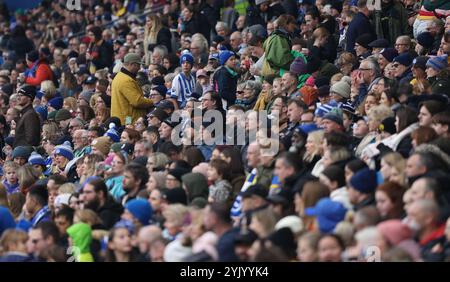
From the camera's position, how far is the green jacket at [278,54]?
17.9 metres

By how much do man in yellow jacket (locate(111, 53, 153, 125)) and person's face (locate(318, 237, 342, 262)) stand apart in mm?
8174

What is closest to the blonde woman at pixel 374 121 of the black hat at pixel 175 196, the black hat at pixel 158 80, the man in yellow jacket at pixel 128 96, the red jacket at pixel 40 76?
the black hat at pixel 175 196

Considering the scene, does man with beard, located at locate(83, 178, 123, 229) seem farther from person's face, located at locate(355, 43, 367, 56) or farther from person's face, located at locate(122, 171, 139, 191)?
person's face, located at locate(355, 43, 367, 56)

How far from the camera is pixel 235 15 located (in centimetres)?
2345

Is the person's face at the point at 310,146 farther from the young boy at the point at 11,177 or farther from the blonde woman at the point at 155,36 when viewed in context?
the blonde woman at the point at 155,36

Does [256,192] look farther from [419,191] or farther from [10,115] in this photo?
[10,115]

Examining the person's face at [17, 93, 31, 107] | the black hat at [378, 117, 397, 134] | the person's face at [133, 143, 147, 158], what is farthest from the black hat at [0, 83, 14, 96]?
the black hat at [378, 117, 397, 134]

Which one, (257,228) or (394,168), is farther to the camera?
(394,168)

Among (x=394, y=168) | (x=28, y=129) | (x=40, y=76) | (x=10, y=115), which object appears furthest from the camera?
(x=40, y=76)

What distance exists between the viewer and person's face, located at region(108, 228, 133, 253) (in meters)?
11.8

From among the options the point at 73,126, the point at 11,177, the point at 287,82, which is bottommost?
the point at 11,177

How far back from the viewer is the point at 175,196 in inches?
495

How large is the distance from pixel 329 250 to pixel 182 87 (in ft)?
28.1

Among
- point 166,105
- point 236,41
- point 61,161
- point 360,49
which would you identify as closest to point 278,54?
point 360,49
